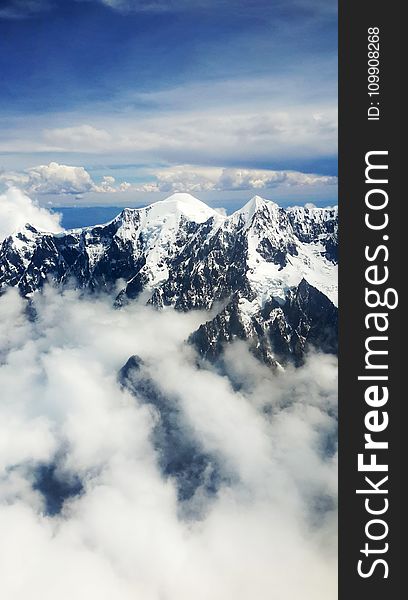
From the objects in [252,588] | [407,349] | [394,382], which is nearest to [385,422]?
[394,382]

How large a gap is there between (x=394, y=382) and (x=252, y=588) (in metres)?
205

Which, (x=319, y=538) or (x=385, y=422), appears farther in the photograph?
(x=319, y=538)

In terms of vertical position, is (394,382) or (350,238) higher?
(350,238)

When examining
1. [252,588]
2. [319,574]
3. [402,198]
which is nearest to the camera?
[402,198]

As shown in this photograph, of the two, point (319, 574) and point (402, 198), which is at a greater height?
point (402, 198)

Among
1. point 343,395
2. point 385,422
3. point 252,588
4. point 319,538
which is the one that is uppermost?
point 343,395

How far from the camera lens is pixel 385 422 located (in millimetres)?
22703

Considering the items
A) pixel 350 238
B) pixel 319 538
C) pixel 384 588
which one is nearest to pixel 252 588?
pixel 319 538

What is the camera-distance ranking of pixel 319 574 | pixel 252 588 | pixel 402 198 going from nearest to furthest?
pixel 402 198, pixel 319 574, pixel 252 588

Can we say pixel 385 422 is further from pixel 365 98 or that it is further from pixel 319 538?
pixel 319 538

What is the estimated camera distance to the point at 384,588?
73.4 feet

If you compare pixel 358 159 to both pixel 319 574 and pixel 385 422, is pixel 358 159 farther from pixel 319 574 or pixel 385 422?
pixel 319 574

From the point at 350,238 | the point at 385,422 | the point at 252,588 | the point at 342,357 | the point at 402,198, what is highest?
the point at 402,198

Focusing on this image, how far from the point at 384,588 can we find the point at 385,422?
9011 mm
